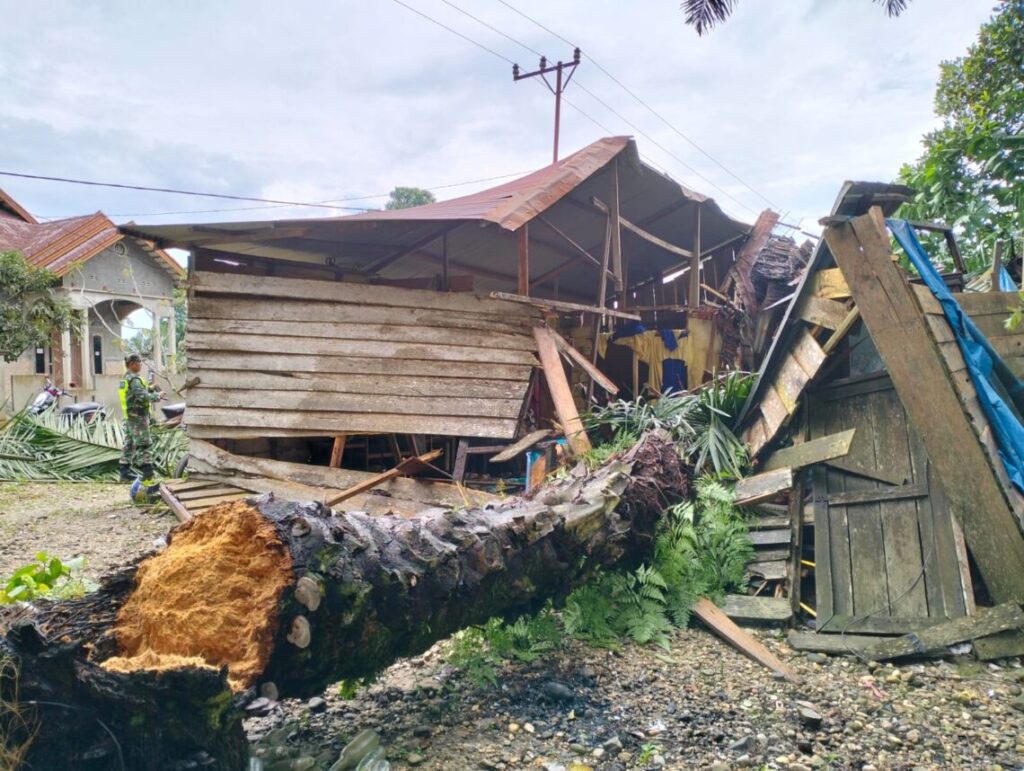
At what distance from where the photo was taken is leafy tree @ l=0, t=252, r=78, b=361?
45.0 ft

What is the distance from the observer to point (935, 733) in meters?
3.25

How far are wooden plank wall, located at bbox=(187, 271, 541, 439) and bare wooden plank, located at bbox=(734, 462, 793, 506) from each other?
2.82 m

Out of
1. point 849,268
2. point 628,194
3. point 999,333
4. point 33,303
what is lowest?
point 999,333

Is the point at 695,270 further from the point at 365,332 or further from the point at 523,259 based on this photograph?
the point at 365,332

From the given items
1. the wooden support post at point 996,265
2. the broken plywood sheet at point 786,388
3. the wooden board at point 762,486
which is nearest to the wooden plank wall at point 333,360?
the broken plywood sheet at point 786,388

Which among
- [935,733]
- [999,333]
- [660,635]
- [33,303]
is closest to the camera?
[935,733]

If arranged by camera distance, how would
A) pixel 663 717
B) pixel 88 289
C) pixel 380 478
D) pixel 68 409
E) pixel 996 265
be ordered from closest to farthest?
pixel 663 717
pixel 996 265
pixel 380 478
pixel 68 409
pixel 88 289

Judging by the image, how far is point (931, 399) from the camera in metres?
4.20

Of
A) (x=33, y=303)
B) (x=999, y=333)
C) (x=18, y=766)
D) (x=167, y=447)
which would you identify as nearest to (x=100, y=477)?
(x=167, y=447)

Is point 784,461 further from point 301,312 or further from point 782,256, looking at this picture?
point 782,256

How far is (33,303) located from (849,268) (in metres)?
16.6

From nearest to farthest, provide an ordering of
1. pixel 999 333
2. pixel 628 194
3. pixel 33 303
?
pixel 999 333 → pixel 628 194 → pixel 33 303

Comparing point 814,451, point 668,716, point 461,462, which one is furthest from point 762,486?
point 461,462

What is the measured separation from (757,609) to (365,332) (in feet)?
16.9
